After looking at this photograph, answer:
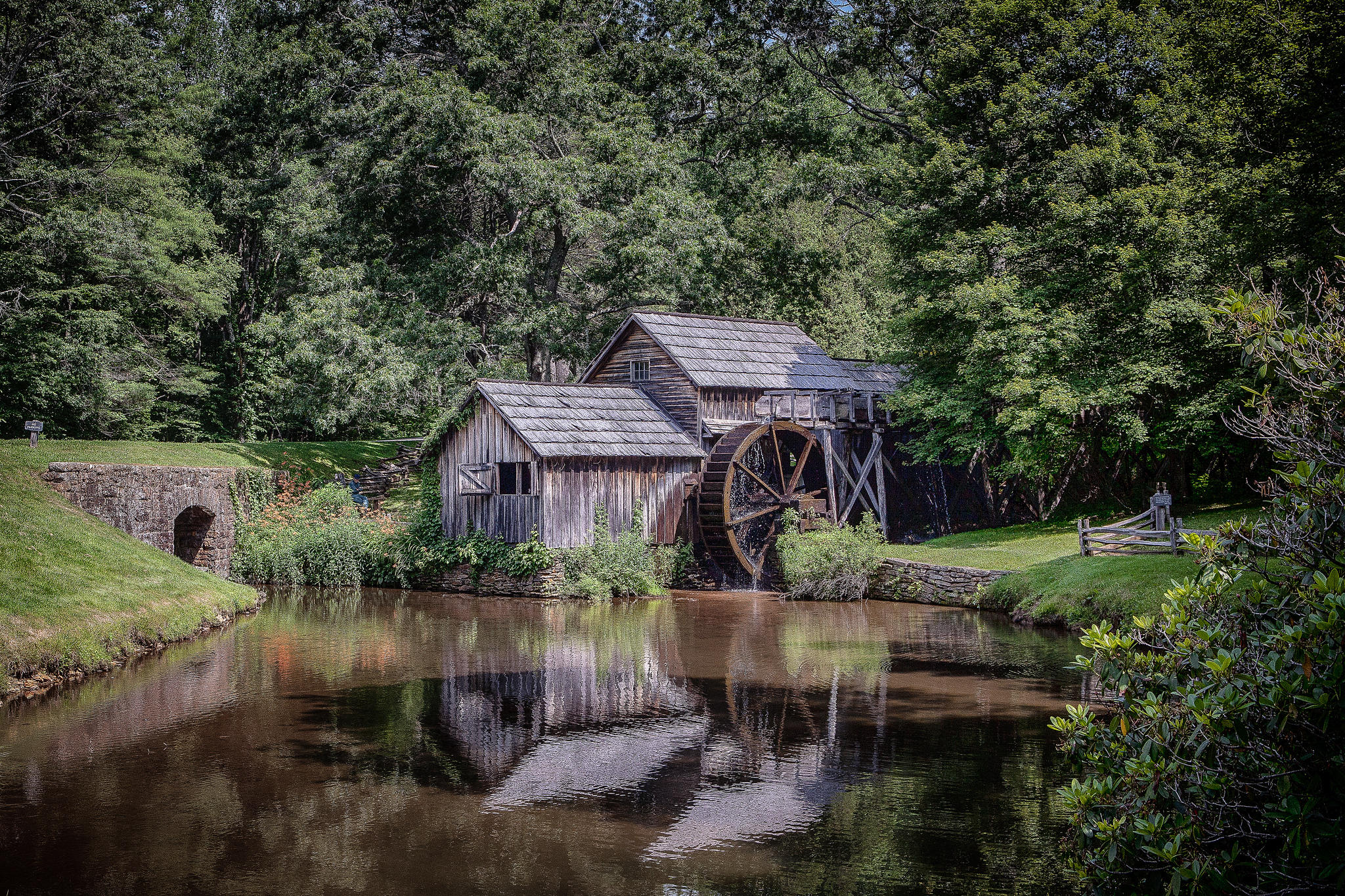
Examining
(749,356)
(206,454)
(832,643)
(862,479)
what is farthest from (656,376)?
(206,454)

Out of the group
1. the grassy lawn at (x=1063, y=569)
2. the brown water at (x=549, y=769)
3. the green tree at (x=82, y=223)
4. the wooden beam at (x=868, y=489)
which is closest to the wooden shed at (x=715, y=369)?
the wooden beam at (x=868, y=489)

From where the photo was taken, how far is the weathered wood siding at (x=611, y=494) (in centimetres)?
Result: 2230

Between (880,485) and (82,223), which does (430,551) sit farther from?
(82,223)

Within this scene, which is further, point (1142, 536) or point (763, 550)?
point (763, 550)

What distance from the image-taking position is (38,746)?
1025 centimetres

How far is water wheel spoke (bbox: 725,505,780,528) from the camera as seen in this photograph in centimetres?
2391

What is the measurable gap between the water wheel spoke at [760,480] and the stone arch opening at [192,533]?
12.2 metres

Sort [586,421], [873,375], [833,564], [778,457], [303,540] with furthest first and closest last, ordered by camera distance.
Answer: [873,375]
[778,457]
[303,540]
[586,421]
[833,564]

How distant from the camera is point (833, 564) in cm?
2150

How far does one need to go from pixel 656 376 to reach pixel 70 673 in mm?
15384

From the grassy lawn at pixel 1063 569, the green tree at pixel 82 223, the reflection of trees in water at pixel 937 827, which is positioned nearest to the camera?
the reflection of trees in water at pixel 937 827

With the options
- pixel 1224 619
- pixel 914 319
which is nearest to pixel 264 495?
pixel 914 319

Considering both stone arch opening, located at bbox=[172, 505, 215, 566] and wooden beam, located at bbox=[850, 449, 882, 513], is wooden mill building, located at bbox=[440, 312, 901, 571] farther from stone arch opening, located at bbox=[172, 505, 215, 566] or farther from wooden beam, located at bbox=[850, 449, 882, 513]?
stone arch opening, located at bbox=[172, 505, 215, 566]

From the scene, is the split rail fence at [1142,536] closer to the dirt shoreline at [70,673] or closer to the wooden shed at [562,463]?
the wooden shed at [562,463]
